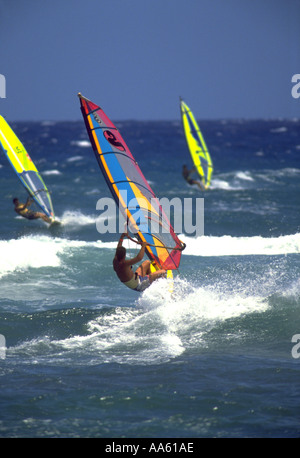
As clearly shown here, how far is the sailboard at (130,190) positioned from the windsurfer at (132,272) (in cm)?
45

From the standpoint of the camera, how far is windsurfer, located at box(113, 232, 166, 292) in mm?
8730

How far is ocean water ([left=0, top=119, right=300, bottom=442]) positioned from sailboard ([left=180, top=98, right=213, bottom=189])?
5128 millimetres

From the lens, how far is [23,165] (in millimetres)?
16750

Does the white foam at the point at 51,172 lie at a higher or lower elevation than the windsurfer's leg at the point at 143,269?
higher

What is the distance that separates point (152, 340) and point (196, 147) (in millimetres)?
15103

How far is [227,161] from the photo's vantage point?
1626 inches

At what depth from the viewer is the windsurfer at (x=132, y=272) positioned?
8730 millimetres

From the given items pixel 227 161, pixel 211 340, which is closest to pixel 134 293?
pixel 211 340

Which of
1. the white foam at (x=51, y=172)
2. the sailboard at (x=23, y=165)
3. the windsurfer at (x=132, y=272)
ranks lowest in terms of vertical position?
the windsurfer at (x=132, y=272)

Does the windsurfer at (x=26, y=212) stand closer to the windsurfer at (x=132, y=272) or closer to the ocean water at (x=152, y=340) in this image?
the ocean water at (x=152, y=340)

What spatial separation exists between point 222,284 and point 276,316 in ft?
5.90

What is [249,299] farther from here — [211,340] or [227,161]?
[227,161]

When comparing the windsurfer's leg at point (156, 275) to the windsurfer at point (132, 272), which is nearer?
the windsurfer at point (132, 272)
